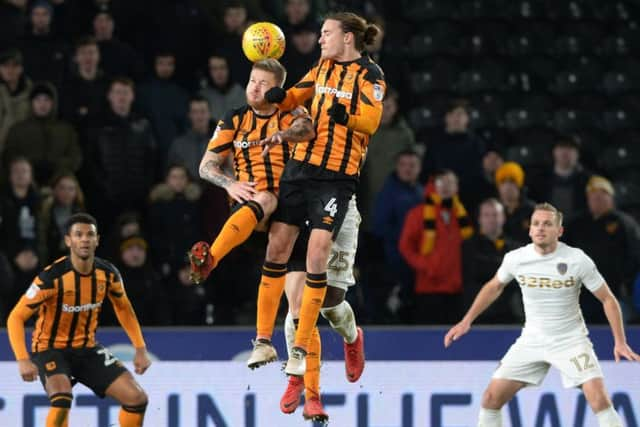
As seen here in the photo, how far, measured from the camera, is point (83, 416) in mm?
12133

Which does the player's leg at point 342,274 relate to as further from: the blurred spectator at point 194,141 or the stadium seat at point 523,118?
the stadium seat at point 523,118

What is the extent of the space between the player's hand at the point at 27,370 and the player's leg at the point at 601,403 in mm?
3471

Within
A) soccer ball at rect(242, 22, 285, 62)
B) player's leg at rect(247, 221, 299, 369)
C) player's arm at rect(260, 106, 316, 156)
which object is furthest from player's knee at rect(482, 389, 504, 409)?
soccer ball at rect(242, 22, 285, 62)

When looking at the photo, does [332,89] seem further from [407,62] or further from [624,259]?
[407,62]

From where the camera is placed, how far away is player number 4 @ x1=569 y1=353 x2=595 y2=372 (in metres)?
→ 10.8

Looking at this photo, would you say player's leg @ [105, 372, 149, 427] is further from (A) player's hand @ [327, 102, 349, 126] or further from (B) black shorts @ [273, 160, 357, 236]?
(A) player's hand @ [327, 102, 349, 126]

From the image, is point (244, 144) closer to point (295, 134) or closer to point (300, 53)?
point (295, 134)

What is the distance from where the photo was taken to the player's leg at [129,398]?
11359 millimetres

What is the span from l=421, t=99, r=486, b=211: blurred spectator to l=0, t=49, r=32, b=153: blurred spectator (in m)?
3.27

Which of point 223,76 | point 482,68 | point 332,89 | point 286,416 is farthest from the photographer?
point 482,68

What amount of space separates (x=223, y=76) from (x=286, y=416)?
3360mm

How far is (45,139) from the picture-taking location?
13547 millimetres

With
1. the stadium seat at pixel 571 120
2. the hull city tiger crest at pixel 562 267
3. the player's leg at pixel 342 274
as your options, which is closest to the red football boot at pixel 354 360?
the player's leg at pixel 342 274

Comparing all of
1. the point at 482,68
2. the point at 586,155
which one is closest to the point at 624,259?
the point at 586,155
